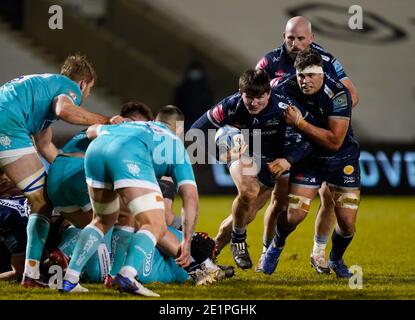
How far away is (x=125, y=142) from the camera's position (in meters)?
7.24

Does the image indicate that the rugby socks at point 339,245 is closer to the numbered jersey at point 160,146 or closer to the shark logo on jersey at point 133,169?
the numbered jersey at point 160,146

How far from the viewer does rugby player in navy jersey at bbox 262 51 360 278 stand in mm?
8883

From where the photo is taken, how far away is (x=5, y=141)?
812 cm

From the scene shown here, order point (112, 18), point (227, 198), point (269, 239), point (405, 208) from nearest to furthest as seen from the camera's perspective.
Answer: point (269, 239) < point (405, 208) < point (227, 198) < point (112, 18)

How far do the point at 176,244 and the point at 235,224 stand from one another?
147cm

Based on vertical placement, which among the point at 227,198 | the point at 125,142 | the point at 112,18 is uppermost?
the point at 112,18

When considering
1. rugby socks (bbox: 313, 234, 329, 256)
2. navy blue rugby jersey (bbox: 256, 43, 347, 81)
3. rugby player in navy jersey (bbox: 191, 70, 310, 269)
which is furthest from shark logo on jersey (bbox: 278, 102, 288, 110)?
rugby socks (bbox: 313, 234, 329, 256)

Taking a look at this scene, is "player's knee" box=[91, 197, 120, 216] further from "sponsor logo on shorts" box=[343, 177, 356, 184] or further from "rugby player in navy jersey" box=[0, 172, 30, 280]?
"sponsor logo on shorts" box=[343, 177, 356, 184]

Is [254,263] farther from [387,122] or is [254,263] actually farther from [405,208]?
[387,122]

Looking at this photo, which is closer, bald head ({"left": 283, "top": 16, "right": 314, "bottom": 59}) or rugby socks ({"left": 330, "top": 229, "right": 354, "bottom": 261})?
rugby socks ({"left": 330, "top": 229, "right": 354, "bottom": 261})

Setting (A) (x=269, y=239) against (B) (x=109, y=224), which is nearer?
(B) (x=109, y=224)

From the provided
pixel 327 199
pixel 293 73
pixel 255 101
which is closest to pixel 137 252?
pixel 255 101

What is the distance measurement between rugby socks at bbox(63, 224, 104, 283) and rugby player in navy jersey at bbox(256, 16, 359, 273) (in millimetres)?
2672

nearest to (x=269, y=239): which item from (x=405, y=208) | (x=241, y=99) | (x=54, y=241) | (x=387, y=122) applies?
(x=241, y=99)
